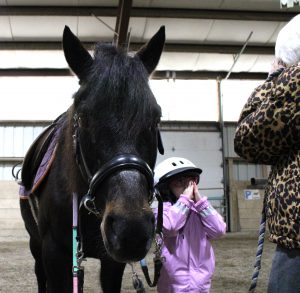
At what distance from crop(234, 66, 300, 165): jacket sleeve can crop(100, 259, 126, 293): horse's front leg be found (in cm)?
130

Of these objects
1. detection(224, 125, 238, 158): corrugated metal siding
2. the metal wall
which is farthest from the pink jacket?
detection(224, 125, 238, 158): corrugated metal siding

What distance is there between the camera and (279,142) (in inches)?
54.7

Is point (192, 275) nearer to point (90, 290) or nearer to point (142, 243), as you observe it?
point (142, 243)

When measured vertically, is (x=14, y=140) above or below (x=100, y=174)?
above

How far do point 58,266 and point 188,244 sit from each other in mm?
725

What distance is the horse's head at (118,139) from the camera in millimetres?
1440

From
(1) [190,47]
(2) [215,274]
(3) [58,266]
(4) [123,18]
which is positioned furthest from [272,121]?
(1) [190,47]

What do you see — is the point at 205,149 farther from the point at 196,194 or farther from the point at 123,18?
the point at 196,194

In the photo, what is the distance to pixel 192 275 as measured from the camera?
94.0 inches

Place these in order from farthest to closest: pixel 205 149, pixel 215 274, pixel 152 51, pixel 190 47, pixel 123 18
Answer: pixel 205 149
pixel 190 47
pixel 123 18
pixel 215 274
pixel 152 51

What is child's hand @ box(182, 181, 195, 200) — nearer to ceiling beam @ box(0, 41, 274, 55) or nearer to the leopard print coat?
the leopard print coat

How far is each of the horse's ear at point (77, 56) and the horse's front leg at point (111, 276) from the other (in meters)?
1.13

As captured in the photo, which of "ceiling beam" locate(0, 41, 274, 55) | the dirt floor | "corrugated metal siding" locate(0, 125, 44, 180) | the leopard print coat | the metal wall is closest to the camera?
the leopard print coat

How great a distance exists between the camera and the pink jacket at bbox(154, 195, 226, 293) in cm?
235
